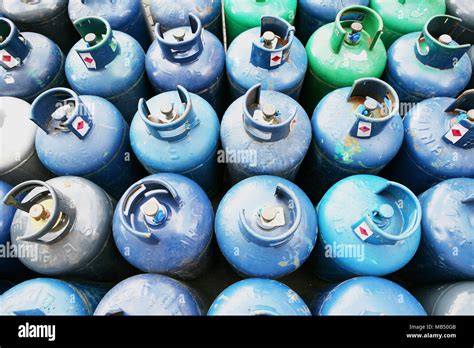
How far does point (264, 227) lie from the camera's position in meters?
1.82

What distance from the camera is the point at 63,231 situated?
6.45 feet

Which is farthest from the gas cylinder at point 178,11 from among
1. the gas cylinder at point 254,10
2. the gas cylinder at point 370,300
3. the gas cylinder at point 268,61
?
the gas cylinder at point 370,300

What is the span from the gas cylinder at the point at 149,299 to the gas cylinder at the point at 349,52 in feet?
6.44

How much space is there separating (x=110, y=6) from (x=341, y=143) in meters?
2.35

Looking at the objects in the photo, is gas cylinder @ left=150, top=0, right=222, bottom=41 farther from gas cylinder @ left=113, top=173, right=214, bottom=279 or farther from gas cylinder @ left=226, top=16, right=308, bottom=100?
gas cylinder @ left=113, top=173, right=214, bottom=279

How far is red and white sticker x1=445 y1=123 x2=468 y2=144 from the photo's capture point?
2.14m

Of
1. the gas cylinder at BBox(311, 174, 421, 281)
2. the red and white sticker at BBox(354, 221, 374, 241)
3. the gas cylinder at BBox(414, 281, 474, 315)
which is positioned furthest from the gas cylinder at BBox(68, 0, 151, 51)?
the gas cylinder at BBox(414, 281, 474, 315)

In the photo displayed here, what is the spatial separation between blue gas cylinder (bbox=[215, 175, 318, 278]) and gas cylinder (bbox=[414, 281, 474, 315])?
0.88 m

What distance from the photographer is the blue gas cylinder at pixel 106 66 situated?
254 cm

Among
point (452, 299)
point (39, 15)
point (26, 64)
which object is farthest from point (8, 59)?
point (452, 299)

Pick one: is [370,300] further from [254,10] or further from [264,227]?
[254,10]

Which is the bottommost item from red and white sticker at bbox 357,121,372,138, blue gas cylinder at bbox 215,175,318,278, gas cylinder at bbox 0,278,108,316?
gas cylinder at bbox 0,278,108,316
